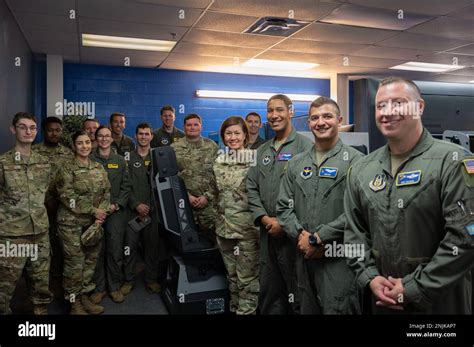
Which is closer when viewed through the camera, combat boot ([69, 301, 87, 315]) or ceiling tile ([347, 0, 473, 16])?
combat boot ([69, 301, 87, 315])

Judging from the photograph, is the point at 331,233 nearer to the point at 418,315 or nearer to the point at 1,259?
the point at 418,315

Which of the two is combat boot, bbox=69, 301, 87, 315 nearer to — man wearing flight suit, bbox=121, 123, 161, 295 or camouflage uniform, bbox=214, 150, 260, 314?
man wearing flight suit, bbox=121, 123, 161, 295

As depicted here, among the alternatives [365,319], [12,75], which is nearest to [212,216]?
[365,319]

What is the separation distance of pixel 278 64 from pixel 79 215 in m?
4.52

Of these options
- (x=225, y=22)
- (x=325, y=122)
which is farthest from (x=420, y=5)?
(x=325, y=122)

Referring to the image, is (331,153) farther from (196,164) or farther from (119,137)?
(119,137)

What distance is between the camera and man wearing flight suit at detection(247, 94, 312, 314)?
233 centimetres

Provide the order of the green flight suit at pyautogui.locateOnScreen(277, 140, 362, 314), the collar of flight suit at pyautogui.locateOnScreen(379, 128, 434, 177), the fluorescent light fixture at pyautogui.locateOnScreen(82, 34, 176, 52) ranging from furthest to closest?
the fluorescent light fixture at pyautogui.locateOnScreen(82, 34, 176, 52) → the green flight suit at pyautogui.locateOnScreen(277, 140, 362, 314) → the collar of flight suit at pyautogui.locateOnScreen(379, 128, 434, 177)

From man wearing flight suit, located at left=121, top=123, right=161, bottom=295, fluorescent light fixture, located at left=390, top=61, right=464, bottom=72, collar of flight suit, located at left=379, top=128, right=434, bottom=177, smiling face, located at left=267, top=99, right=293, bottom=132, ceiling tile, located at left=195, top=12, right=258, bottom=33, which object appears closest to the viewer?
collar of flight suit, located at left=379, top=128, right=434, bottom=177

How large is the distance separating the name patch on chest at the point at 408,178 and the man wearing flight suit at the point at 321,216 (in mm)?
512

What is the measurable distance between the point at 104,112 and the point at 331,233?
5164 mm

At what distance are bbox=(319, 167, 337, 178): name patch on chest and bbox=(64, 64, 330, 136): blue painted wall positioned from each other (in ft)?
15.9

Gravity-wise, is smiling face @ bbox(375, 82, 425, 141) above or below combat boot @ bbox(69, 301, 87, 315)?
above

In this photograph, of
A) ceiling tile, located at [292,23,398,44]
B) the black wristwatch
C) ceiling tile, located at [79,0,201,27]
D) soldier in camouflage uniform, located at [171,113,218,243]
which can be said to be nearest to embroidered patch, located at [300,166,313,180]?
the black wristwatch
